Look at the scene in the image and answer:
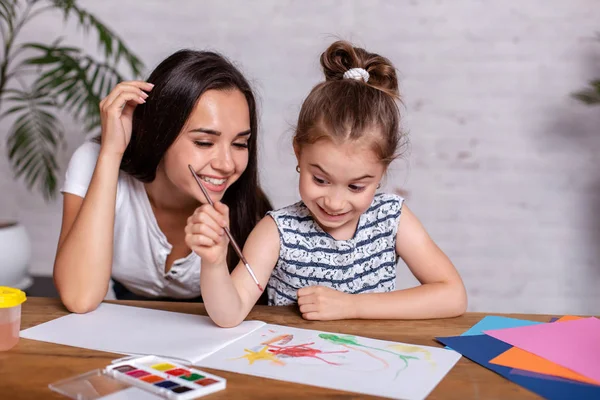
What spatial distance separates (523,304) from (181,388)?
231 centimetres

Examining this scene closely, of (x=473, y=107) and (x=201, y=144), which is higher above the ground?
(x=473, y=107)

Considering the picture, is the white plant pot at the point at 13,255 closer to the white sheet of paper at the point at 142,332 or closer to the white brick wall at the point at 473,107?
the white brick wall at the point at 473,107

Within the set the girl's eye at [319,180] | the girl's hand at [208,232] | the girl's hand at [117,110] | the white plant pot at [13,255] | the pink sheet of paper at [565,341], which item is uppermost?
the girl's hand at [117,110]

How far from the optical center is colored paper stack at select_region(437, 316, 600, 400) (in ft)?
2.92

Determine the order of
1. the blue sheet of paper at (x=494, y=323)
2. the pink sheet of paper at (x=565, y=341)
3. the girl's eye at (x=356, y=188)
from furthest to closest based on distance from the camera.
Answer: the girl's eye at (x=356, y=188) → the blue sheet of paper at (x=494, y=323) → the pink sheet of paper at (x=565, y=341)

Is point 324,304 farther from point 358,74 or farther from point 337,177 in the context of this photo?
point 358,74

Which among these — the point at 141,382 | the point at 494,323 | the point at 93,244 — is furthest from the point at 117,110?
the point at 494,323

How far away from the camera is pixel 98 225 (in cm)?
136

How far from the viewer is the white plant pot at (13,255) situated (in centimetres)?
211

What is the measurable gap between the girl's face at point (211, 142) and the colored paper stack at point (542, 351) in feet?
2.05

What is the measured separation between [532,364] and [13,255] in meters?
1.75

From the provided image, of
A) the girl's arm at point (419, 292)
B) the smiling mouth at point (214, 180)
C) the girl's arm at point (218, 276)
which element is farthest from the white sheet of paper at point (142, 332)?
the smiling mouth at point (214, 180)

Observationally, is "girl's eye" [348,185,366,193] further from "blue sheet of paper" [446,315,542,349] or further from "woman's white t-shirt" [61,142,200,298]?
"woman's white t-shirt" [61,142,200,298]

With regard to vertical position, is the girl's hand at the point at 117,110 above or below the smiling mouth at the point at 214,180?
above
